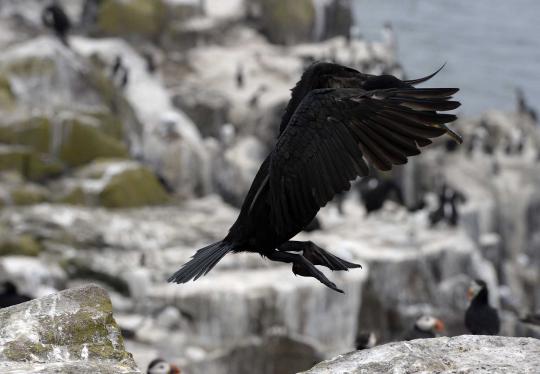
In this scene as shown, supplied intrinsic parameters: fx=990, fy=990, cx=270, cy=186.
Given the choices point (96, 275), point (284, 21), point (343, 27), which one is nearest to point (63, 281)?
point (96, 275)

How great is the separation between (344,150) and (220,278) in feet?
33.4

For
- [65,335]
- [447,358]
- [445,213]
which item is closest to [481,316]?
[447,358]

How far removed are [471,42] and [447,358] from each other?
37.1m

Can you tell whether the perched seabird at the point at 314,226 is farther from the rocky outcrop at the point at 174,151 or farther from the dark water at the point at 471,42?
the dark water at the point at 471,42

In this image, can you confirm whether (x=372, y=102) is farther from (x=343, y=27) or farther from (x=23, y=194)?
(x=343, y=27)

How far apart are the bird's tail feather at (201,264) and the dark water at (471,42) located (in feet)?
104

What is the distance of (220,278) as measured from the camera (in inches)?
545

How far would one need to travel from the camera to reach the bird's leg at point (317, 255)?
405 cm

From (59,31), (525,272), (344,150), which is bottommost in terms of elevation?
(525,272)

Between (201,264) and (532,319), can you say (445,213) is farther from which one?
(201,264)

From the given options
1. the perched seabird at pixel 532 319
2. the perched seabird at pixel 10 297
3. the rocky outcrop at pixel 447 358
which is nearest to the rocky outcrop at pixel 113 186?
the perched seabird at pixel 10 297

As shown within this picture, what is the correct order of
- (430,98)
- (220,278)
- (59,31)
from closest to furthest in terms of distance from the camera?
(430,98) < (220,278) < (59,31)

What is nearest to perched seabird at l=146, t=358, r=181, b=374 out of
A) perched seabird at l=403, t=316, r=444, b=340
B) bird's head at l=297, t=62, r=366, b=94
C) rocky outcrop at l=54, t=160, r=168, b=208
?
perched seabird at l=403, t=316, r=444, b=340

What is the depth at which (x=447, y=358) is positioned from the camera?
10.7ft
